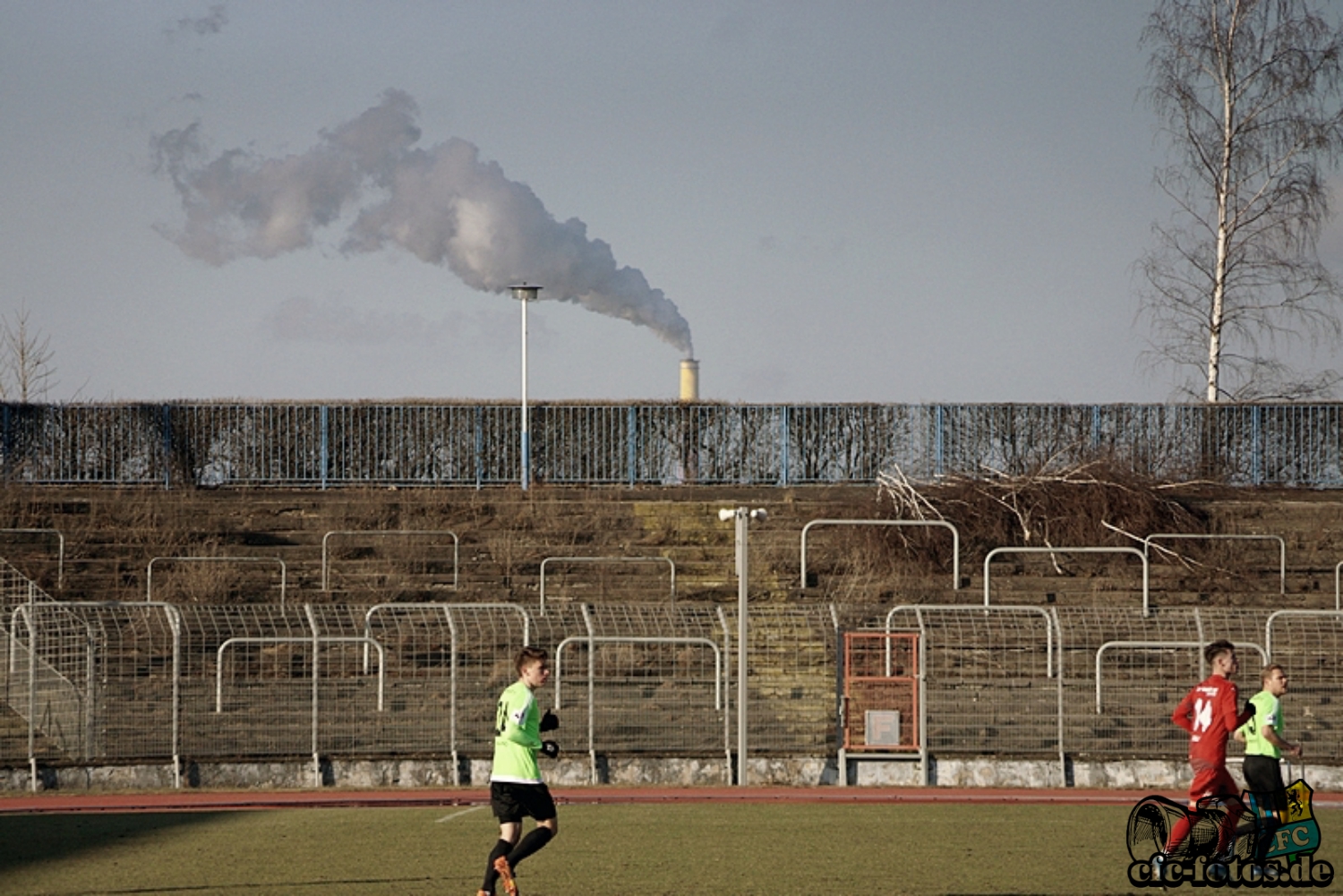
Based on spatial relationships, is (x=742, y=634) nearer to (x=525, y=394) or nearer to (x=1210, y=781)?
(x=1210, y=781)

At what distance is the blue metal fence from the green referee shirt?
805 inches

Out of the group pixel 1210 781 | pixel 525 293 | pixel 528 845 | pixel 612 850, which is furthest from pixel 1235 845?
pixel 525 293

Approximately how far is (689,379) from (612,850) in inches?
995

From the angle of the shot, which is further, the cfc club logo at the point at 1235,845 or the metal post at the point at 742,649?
the metal post at the point at 742,649

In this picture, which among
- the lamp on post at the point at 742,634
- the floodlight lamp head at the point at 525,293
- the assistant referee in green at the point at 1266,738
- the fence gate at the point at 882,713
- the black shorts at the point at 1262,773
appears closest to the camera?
the assistant referee in green at the point at 1266,738

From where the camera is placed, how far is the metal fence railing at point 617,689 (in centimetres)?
1648

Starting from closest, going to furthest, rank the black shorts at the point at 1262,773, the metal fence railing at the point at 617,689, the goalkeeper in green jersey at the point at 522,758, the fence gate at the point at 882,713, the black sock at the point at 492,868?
the black sock at the point at 492,868 → the goalkeeper in green jersey at the point at 522,758 → the black shorts at the point at 1262,773 → the fence gate at the point at 882,713 → the metal fence railing at the point at 617,689

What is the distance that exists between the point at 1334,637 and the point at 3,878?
14158mm

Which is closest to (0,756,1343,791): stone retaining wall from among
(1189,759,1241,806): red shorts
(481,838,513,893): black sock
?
(1189,759,1241,806): red shorts

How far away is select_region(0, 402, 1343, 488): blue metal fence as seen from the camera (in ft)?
105

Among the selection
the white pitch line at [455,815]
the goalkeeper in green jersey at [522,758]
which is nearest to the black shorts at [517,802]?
the goalkeeper in green jersey at [522,758]

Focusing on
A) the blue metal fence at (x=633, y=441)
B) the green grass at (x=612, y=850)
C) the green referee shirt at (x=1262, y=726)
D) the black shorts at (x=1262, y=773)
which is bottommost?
the green grass at (x=612, y=850)

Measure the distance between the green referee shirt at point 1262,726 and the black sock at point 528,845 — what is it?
4.74 metres

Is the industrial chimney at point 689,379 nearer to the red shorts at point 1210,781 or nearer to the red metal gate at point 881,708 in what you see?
the red metal gate at point 881,708
